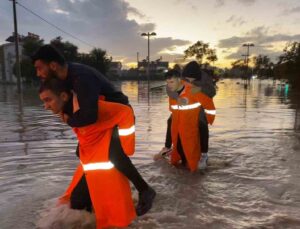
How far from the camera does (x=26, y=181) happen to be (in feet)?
18.2

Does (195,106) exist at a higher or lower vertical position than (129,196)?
higher

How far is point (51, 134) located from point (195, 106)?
4860mm

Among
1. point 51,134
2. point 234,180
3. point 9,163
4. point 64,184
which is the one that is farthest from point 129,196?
point 51,134

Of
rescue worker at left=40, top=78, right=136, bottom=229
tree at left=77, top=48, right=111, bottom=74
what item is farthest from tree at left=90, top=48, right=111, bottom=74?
rescue worker at left=40, top=78, right=136, bottom=229

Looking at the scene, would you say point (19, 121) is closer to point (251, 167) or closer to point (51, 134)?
point (51, 134)

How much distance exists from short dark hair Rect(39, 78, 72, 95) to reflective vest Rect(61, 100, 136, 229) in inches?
14.4

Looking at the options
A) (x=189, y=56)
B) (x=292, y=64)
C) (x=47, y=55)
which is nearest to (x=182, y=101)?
(x=47, y=55)

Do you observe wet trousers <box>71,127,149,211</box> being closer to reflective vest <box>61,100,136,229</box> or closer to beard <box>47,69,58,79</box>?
A: reflective vest <box>61,100,136,229</box>

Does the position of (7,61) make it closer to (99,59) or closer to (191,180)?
(99,59)

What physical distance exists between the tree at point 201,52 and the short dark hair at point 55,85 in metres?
56.0

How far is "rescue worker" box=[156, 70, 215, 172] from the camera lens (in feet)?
19.7

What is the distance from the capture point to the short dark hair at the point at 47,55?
317cm

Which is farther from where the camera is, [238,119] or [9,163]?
[238,119]

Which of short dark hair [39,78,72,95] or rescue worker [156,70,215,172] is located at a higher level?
short dark hair [39,78,72,95]
